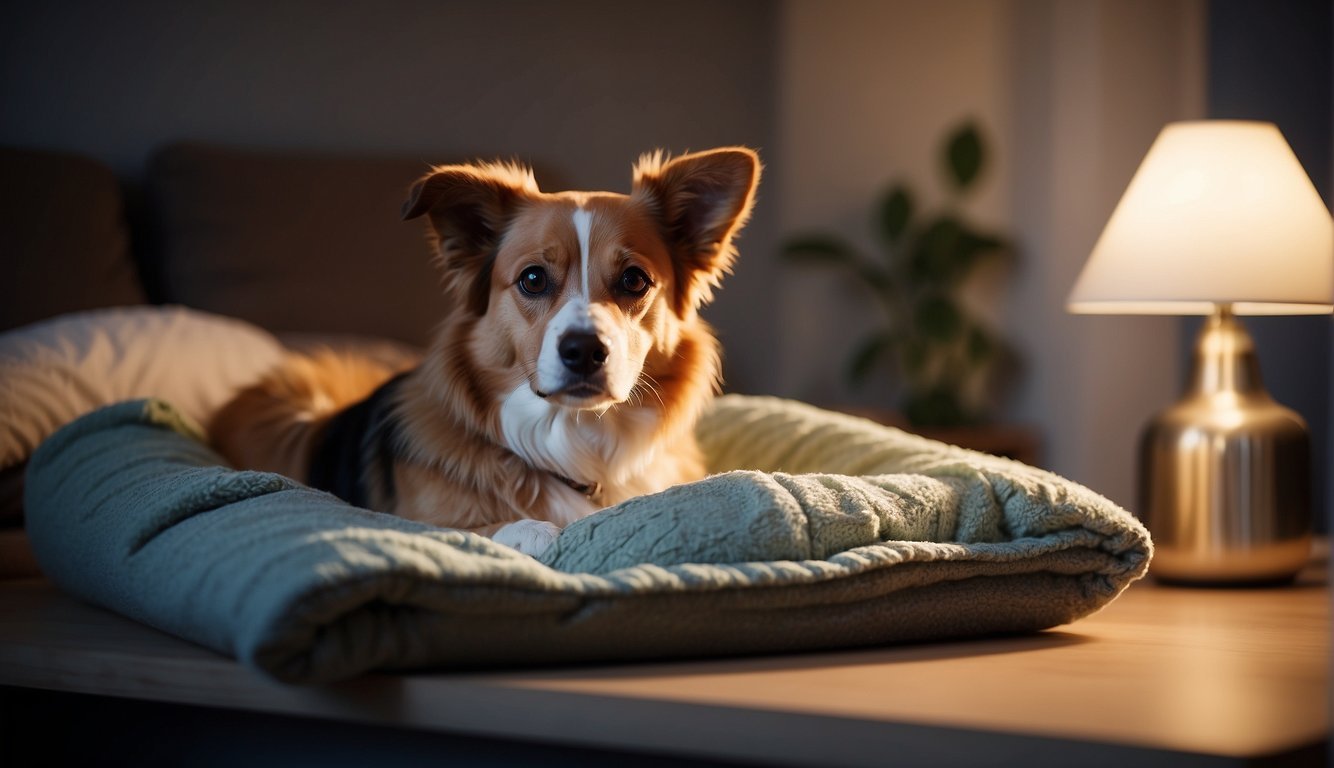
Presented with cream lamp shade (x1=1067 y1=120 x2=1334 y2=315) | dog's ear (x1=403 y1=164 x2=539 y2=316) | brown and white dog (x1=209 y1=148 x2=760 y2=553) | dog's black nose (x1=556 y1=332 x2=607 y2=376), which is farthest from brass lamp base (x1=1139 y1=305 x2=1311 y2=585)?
dog's ear (x1=403 y1=164 x2=539 y2=316)

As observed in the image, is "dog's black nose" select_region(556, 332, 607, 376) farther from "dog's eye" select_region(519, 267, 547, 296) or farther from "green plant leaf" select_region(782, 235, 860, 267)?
"green plant leaf" select_region(782, 235, 860, 267)

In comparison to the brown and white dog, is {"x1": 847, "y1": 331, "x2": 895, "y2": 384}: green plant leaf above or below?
below

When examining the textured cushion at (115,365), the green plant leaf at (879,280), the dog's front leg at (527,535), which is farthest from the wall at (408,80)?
the dog's front leg at (527,535)

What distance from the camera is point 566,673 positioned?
3.51 ft

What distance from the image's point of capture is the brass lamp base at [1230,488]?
184cm

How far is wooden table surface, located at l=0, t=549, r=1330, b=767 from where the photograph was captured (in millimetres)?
906

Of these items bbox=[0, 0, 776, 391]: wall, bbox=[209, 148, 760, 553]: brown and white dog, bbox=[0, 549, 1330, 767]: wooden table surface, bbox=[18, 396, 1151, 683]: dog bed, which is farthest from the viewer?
bbox=[0, 0, 776, 391]: wall

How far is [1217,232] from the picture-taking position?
1.86 meters

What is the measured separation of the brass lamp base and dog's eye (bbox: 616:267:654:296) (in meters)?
0.90

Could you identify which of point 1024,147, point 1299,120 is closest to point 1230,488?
point 1299,120

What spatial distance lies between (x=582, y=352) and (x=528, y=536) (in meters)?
0.24

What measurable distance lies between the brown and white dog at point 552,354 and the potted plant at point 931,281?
2.24 metres

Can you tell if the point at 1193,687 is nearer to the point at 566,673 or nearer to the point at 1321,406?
the point at 566,673

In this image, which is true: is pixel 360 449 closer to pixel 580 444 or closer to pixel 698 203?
pixel 580 444
